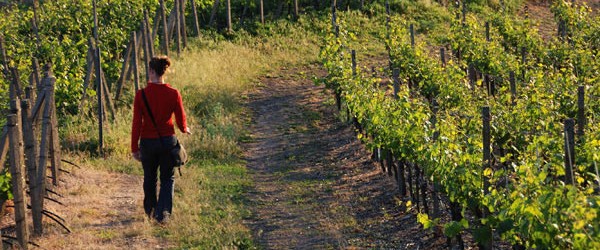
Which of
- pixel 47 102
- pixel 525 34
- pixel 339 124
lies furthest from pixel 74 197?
pixel 525 34

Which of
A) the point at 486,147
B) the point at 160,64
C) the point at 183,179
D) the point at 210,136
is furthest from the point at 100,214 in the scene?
the point at 486,147

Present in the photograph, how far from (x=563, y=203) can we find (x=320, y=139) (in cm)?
863

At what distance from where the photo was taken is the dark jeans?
27.5 ft

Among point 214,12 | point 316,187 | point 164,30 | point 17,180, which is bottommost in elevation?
point 316,187

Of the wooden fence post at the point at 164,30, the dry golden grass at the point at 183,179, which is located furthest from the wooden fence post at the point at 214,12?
the dry golden grass at the point at 183,179

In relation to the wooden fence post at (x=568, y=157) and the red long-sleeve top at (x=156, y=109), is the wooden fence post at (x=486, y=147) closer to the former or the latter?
the wooden fence post at (x=568, y=157)

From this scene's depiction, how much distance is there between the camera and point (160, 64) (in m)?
8.21

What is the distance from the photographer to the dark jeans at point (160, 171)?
27.5 ft

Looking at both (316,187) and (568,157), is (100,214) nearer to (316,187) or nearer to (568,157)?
(316,187)

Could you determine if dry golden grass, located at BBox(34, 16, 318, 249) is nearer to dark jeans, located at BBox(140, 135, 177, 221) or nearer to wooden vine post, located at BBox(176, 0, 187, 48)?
dark jeans, located at BBox(140, 135, 177, 221)

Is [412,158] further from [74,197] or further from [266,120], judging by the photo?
[266,120]

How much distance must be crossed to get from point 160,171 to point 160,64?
3.65 feet

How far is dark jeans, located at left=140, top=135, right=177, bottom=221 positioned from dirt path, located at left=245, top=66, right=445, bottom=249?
1083 mm

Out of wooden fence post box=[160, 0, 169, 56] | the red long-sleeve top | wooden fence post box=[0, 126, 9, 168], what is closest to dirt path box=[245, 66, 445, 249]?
the red long-sleeve top
